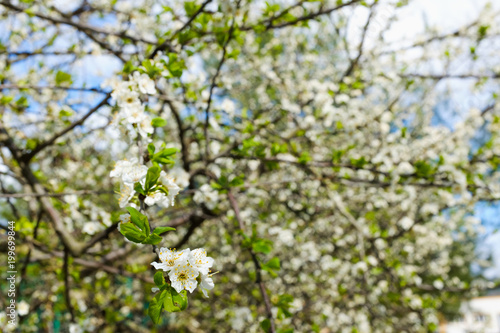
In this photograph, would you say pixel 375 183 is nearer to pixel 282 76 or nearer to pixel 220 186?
pixel 220 186

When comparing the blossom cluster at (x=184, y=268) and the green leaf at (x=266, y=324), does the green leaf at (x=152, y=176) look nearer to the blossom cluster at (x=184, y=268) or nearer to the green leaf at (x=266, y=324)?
the blossom cluster at (x=184, y=268)

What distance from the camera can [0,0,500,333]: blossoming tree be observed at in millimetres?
1604

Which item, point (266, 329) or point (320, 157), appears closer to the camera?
point (266, 329)

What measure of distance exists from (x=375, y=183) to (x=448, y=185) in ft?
1.54

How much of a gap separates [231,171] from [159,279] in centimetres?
276

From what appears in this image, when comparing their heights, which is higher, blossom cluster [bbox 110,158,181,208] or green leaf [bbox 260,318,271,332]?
blossom cluster [bbox 110,158,181,208]

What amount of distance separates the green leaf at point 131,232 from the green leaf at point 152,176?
16 cm

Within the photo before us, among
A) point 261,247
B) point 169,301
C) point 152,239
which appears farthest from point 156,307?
point 261,247

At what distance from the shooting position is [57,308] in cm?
268

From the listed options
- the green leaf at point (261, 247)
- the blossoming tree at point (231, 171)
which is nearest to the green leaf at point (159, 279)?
the blossoming tree at point (231, 171)

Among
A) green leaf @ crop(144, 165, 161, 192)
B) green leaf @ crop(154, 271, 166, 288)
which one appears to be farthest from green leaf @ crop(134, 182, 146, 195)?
green leaf @ crop(154, 271, 166, 288)

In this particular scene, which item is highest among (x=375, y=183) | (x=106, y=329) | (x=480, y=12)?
(x=480, y=12)

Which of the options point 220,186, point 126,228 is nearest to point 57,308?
point 220,186

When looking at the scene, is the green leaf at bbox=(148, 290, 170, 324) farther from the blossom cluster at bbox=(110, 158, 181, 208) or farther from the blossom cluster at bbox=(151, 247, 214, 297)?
the blossom cluster at bbox=(110, 158, 181, 208)
